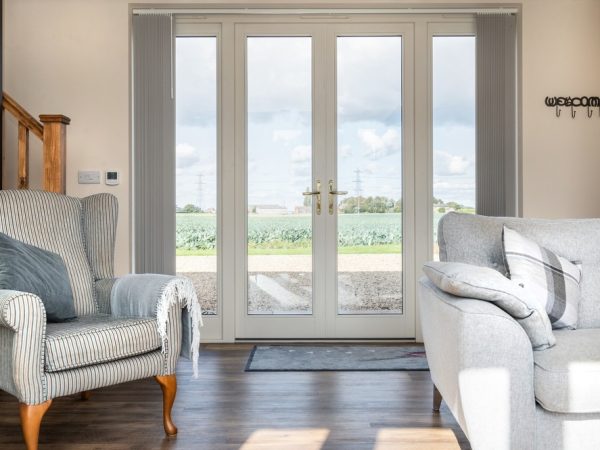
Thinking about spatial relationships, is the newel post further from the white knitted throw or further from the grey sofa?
the grey sofa

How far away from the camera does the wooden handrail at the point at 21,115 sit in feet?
11.5

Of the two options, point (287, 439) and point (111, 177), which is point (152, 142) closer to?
point (111, 177)

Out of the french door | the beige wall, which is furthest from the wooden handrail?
the french door

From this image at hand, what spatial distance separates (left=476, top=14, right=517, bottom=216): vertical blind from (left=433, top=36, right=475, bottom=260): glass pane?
89mm

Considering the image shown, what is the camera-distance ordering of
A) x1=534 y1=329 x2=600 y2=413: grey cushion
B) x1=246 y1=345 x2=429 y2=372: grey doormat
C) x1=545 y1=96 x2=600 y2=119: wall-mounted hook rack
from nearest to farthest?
x1=534 y1=329 x2=600 y2=413: grey cushion, x1=246 y1=345 x2=429 y2=372: grey doormat, x1=545 y1=96 x2=600 y2=119: wall-mounted hook rack

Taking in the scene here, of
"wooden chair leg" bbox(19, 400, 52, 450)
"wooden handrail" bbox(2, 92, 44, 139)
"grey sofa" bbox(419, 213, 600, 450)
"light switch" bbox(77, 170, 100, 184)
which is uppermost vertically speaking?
"wooden handrail" bbox(2, 92, 44, 139)

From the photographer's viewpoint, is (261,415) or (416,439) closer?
(416,439)

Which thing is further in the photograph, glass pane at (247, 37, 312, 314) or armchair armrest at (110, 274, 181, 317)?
glass pane at (247, 37, 312, 314)

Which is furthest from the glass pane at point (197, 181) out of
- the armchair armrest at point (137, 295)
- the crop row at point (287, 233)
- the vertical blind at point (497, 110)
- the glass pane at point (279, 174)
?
the vertical blind at point (497, 110)

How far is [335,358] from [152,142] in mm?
2013

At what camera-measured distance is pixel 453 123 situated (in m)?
4.15

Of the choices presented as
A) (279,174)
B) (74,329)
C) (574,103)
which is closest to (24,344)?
(74,329)

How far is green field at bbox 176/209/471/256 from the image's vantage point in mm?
4164

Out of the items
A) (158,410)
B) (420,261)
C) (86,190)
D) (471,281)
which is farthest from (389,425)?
(86,190)
